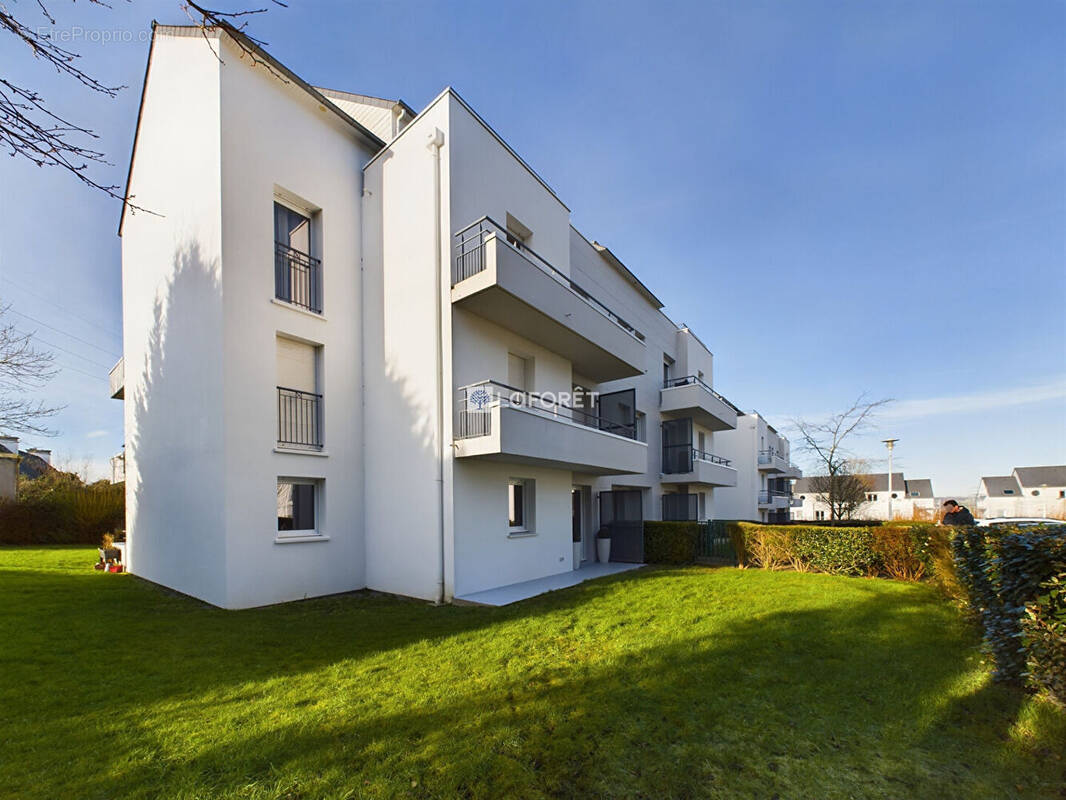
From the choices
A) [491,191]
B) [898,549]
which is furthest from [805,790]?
[491,191]

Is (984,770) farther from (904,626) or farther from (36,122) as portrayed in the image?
(36,122)

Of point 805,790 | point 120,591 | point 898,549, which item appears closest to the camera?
point 805,790

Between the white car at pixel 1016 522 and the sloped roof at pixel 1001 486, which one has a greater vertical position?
the white car at pixel 1016 522

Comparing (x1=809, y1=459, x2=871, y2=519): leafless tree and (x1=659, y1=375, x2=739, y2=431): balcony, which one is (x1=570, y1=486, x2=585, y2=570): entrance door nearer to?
(x1=659, y1=375, x2=739, y2=431): balcony

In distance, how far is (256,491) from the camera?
26.7 feet

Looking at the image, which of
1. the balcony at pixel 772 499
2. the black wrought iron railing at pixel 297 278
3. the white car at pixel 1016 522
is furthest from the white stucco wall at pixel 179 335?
the balcony at pixel 772 499

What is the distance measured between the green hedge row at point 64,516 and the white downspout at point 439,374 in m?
16.9

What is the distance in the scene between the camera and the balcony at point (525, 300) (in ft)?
28.7

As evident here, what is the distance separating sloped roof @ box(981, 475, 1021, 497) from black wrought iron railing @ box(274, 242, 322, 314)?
80220 millimetres

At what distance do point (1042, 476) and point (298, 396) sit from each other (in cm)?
8057

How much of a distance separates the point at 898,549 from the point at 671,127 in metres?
9.90

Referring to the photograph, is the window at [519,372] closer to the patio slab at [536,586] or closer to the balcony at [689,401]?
the patio slab at [536,586]

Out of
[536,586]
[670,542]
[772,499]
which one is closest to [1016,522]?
[670,542]

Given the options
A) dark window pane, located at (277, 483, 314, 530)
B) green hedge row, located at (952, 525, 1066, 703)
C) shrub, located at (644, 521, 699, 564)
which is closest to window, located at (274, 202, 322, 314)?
dark window pane, located at (277, 483, 314, 530)
